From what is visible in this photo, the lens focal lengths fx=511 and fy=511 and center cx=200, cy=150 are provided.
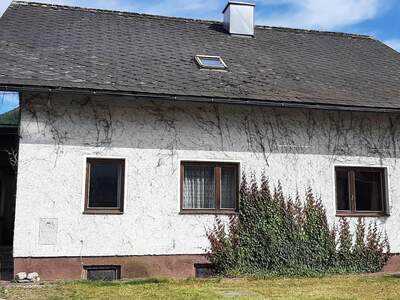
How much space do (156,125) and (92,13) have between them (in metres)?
6.05

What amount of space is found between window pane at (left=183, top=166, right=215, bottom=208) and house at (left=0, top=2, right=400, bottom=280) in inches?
0.9

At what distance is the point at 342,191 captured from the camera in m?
11.8

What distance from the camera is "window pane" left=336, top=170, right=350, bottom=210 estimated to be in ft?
38.7

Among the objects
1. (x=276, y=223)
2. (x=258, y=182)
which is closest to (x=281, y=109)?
(x=258, y=182)

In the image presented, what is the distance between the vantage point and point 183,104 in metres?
11.0

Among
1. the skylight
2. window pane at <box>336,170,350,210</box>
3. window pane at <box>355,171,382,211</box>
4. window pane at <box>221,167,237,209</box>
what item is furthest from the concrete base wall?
the skylight

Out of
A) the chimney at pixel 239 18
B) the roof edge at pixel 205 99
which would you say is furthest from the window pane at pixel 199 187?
the chimney at pixel 239 18

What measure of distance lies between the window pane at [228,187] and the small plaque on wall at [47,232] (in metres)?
3.60

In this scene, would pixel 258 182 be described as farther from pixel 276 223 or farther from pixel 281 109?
pixel 281 109

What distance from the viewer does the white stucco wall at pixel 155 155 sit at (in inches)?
396

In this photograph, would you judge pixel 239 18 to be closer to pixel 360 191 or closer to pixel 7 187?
pixel 360 191

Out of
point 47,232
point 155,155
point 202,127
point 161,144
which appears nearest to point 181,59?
point 202,127

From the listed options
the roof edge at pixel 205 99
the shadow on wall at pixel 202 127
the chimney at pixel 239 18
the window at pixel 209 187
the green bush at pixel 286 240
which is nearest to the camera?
the roof edge at pixel 205 99

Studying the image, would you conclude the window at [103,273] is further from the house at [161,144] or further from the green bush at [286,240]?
the green bush at [286,240]
